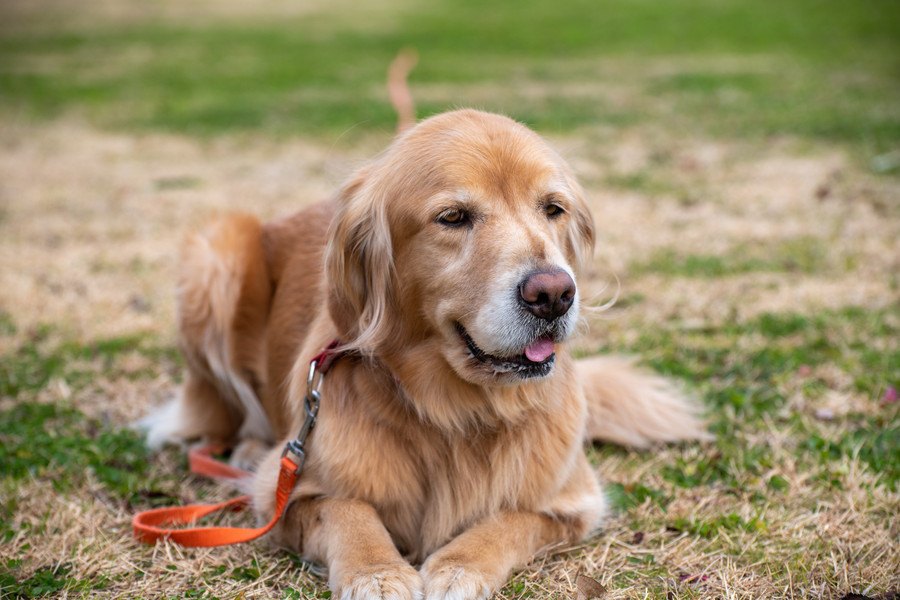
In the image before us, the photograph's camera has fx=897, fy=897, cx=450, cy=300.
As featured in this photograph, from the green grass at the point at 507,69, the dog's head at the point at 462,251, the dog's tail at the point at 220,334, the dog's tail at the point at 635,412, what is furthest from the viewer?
the green grass at the point at 507,69

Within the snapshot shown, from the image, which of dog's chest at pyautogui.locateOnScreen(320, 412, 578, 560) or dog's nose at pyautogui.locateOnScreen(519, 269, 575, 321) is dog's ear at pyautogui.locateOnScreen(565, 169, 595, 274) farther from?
dog's chest at pyautogui.locateOnScreen(320, 412, 578, 560)

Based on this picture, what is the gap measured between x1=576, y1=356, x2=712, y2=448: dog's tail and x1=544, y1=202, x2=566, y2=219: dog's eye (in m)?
0.97

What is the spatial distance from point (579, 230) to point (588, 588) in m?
1.28

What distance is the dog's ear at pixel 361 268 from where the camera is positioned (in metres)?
3.04

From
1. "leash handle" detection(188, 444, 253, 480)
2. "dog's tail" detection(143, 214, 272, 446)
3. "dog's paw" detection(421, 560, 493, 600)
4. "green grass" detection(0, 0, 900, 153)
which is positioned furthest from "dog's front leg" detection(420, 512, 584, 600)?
"green grass" detection(0, 0, 900, 153)

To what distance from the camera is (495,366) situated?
9.40ft

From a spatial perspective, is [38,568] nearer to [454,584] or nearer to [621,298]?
[454,584]

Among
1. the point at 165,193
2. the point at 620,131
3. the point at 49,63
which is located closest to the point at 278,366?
the point at 165,193

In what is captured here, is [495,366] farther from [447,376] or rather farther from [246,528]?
[246,528]

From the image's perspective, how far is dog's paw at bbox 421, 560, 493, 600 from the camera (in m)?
2.67

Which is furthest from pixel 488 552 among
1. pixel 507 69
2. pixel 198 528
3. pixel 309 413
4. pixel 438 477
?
pixel 507 69

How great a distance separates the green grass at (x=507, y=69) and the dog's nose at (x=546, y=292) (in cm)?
406

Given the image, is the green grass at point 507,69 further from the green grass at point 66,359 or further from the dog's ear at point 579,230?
the dog's ear at point 579,230

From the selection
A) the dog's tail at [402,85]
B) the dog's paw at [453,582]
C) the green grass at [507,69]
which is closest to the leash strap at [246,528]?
the dog's paw at [453,582]
